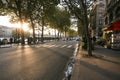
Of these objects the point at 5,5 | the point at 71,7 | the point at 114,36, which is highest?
the point at 5,5

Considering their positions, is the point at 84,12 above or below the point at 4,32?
below

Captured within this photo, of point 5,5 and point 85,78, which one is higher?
point 5,5

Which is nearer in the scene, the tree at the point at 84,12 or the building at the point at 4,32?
the tree at the point at 84,12

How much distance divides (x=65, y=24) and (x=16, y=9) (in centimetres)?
5482

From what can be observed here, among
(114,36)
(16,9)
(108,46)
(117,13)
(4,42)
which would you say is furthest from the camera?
(16,9)

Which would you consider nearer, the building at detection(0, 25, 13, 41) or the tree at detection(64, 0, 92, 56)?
the tree at detection(64, 0, 92, 56)

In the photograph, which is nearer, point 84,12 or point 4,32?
point 84,12

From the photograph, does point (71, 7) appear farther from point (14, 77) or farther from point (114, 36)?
point (14, 77)

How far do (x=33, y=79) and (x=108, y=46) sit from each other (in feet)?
64.4

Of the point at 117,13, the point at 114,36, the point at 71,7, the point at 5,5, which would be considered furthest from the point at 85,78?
the point at 5,5

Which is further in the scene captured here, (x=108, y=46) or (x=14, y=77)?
(x=108, y=46)

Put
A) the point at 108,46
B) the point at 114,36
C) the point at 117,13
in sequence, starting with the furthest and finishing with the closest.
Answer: the point at 117,13 → the point at 108,46 → the point at 114,36

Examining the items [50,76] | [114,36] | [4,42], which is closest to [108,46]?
[114,36]

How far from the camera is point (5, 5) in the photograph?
46.7 meters
